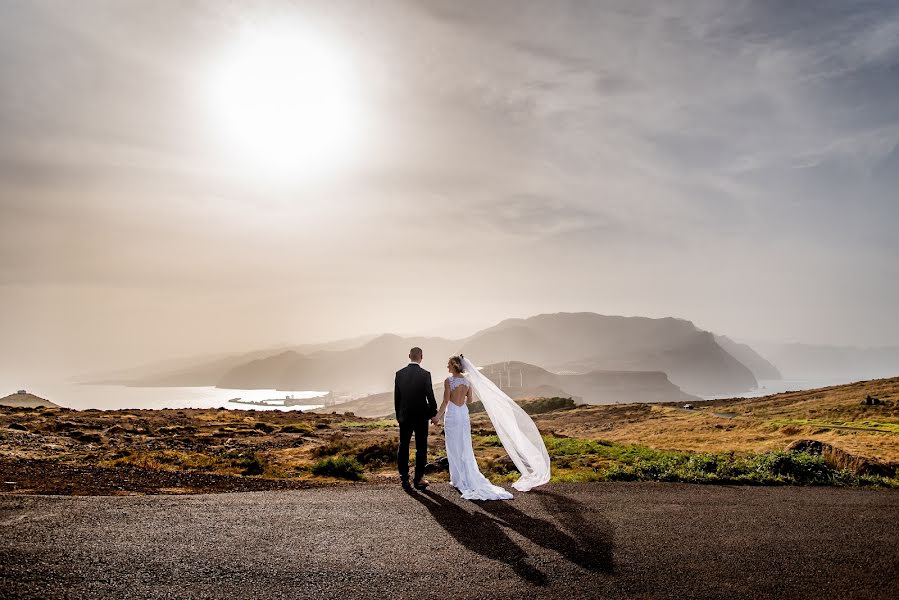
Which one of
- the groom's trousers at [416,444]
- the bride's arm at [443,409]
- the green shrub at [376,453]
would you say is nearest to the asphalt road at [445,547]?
the groom's trousers at [416,444]

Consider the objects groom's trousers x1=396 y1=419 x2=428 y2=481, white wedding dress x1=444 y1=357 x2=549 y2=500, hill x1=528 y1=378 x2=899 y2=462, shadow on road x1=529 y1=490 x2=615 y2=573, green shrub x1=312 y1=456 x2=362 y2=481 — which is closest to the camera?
shadow on road x1=529 y1=490 x2=615 y2=573

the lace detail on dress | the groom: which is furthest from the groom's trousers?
the lace detail on dress

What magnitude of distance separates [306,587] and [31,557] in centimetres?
390

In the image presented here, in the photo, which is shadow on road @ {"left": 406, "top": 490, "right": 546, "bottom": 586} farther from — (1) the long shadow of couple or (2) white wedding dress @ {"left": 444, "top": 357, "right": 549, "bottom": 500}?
(2) white wedding dress @ {"left": 444, "top": 357, "right": 549, "bottom": 500}

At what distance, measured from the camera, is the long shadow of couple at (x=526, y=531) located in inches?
299

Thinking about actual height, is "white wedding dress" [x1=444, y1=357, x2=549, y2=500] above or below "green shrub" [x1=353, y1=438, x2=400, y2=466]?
above

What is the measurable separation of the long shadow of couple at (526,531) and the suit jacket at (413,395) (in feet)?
7.19

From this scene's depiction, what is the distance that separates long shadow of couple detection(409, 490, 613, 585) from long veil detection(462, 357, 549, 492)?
5.54ft

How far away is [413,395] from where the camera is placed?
43.7ft

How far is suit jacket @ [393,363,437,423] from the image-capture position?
1329cm

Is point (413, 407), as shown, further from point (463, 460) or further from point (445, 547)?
point (445, 547)

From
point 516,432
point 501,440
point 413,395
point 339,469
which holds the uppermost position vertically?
point 413,395

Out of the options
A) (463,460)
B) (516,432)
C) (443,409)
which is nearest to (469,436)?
(463,460)

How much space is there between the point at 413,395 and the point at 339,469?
5399mm
